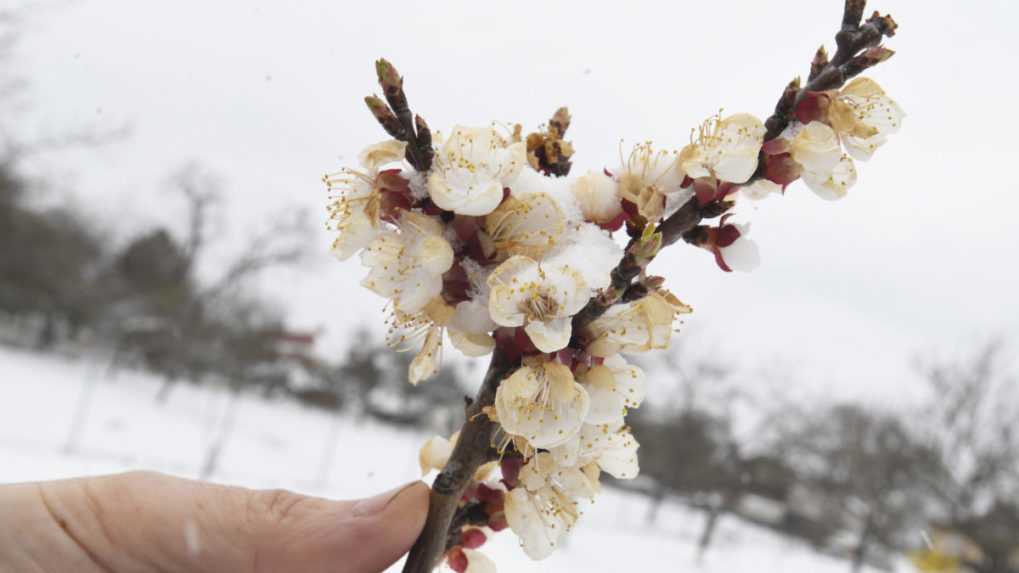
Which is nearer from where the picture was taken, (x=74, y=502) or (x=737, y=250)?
(x=737, y=250)

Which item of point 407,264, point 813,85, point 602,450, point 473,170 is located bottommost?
point 602,450

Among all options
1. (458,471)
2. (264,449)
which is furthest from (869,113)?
(264,449)

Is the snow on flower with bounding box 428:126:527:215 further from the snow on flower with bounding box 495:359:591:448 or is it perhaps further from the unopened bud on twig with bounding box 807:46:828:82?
the unopened bud on twig with bounding box 807:46:828:82

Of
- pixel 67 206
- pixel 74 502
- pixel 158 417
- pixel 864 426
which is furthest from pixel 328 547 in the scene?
pixel 67 206

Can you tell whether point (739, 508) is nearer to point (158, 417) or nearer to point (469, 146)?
point (158, 417)

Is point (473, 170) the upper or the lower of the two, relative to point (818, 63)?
lower

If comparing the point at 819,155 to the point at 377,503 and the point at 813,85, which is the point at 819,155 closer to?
the point at 813,85

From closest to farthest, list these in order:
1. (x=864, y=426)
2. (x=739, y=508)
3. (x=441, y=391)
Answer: (x=441, y=391) → (x=864, y=426) → (x=739, y=508)
